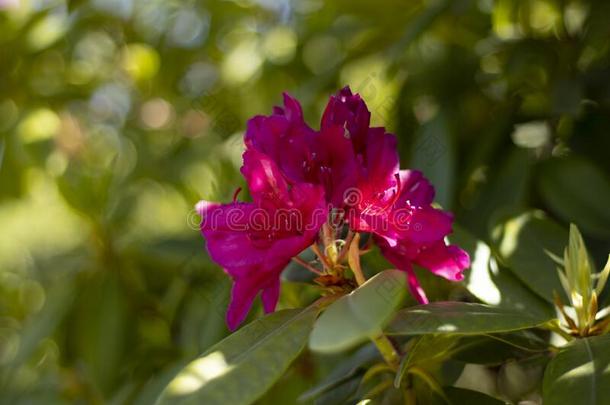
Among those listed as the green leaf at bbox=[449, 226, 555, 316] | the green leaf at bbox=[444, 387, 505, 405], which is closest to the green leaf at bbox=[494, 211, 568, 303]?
the green leaf at bbox=[449, 226, 555, 316]

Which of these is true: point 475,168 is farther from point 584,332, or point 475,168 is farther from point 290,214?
point 290,214

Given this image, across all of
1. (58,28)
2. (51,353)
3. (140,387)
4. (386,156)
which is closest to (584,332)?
(386,156)

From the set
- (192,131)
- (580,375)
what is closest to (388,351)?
(580,375)

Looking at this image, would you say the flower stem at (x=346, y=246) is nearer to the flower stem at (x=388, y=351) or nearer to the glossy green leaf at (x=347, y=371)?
the flower stem at (x=388, y=351)

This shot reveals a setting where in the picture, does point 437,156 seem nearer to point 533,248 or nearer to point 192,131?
point 533,248

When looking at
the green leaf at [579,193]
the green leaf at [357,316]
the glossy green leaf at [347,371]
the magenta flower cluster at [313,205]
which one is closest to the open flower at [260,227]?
the magenta flower cluster at [313,205]
